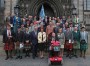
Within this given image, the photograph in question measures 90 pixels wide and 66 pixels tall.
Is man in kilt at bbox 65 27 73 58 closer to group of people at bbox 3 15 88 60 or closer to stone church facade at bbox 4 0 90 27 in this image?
group of people at bbox 3 15 88 60

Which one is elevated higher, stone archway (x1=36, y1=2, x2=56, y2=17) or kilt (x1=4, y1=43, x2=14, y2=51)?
stone archway (x1=36, y1=2, x2=56, y2=17)

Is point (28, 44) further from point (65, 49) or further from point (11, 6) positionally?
point (11, 6)

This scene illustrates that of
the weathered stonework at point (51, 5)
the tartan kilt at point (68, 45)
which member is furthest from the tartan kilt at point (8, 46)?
the weathered stonework at point (51, 5)

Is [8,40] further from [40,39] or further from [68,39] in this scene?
[68,39]

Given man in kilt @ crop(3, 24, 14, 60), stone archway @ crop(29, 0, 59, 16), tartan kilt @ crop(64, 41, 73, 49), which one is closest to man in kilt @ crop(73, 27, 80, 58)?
tartan kilt @ crop(64, 41, 73, 49)

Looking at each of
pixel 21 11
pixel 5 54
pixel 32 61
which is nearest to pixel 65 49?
pixel 32 61

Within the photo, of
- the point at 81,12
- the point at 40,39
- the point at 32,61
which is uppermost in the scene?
the point at 81,12

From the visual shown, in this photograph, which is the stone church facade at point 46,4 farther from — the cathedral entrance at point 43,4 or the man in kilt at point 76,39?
the man in kilt at point 76,39

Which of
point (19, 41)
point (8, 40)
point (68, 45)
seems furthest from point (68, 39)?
point (8, 40)

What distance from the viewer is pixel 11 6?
29.0 metres

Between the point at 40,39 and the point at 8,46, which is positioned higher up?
the point at 40,39

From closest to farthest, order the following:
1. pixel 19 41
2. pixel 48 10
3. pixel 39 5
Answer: pixel 19 41
pixel 39 5
pixel 48 10

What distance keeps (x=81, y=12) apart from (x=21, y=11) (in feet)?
17.2

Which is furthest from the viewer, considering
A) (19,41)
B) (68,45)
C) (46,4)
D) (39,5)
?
(46,4)
